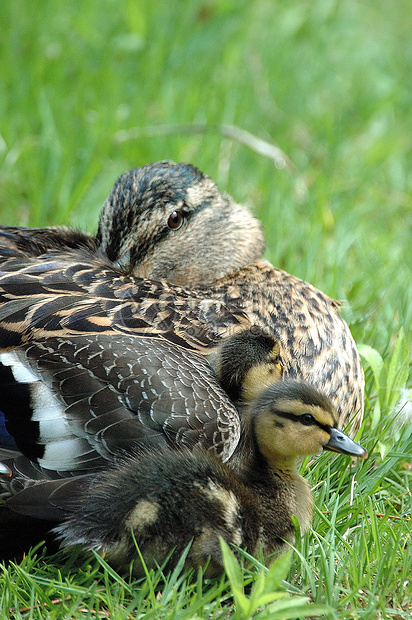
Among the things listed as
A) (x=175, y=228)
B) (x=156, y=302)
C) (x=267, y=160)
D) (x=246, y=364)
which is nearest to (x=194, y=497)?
(x=246, y=364)

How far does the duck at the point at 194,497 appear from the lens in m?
2.29

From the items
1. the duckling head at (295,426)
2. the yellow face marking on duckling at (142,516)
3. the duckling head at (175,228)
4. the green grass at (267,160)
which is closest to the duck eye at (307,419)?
the duckling head at (295,426)

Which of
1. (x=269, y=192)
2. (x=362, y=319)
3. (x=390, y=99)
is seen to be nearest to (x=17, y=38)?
(x=269, y=192)

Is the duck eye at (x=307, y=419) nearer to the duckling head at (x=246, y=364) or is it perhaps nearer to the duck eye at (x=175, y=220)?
the duckling head at (x=246, y=364)

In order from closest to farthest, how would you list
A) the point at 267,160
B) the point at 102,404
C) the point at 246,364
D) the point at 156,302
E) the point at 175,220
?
the point at 102,404
the point at 246,364
the point at 156,302
the point at 175,220
the point at 267,160

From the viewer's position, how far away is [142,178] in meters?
3.19

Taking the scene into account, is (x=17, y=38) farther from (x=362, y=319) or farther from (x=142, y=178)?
(x=362, y=319)

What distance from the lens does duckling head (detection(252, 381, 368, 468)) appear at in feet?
8.07

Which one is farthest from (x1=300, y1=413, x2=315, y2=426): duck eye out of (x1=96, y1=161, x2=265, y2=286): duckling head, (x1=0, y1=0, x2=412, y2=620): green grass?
(x1=96, y1=161, x2=265, y2=286): duckling head

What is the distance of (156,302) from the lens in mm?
2801

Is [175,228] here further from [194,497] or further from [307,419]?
[194,497]

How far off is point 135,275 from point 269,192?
6.17 feet

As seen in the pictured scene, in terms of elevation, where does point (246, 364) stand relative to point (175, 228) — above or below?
below

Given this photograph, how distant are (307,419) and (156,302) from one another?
2.23 feet
